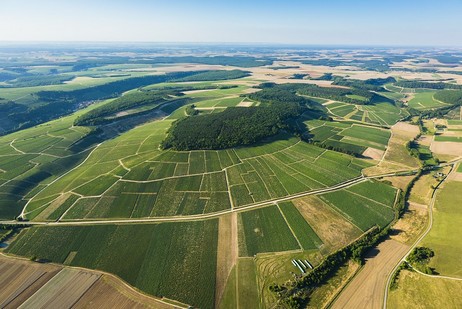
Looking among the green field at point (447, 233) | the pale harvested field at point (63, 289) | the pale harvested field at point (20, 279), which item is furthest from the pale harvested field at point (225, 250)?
the green field at point (447, 233)

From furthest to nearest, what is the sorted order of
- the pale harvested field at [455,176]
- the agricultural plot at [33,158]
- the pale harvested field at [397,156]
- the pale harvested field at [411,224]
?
1. the pale harvested field at [397,156]
2. the pale harvested field at [455,176]
3. the agricultural plot at [33,158]
4. the pale harvested field at [411,224]

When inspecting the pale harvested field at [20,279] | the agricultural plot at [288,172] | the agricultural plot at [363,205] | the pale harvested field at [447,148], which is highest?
the agricultural plot at [288,172]

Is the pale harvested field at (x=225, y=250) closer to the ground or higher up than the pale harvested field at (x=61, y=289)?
higher up

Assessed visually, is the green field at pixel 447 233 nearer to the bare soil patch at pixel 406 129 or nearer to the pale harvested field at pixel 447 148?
the pale harvested field at pixel 447 148

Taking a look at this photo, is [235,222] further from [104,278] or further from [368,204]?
[368,204]

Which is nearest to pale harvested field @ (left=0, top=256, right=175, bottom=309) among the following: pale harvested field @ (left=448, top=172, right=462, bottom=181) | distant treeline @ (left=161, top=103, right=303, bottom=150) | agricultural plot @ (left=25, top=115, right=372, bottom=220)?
agricultural plot @ (left=25, top=115, right=372, bottom=220)

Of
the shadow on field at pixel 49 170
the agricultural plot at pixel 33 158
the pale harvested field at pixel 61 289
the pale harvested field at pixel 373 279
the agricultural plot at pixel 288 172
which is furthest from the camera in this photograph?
the agricultural plot at pixel 33 158
